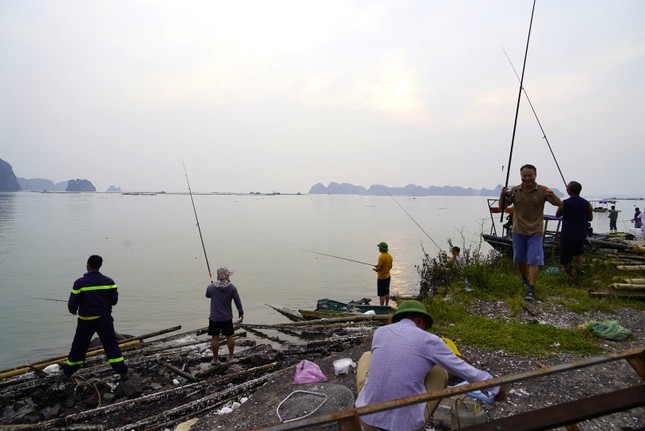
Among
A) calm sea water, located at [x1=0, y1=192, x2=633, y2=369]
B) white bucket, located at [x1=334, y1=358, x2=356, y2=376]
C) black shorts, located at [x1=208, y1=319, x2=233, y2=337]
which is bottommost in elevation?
calm sea water, located at [x1=0, y1=192, x2=633, y2=369]

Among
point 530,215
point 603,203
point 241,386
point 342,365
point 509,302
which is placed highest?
point 530,215

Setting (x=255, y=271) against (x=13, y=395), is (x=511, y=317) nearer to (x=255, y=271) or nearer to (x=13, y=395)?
(x=13, y=395)

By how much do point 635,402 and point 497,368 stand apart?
264 centimetres

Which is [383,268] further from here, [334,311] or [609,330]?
[609,330]

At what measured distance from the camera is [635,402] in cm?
257

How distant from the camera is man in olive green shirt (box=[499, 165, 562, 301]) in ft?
23.2

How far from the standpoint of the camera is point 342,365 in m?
5.68

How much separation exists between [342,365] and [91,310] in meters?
4.39

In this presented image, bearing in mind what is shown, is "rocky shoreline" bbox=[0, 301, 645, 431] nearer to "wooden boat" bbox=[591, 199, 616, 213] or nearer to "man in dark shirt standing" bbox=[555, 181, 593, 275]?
→ "man in dark shirt standing" bbox=[555, 181, 593, 275]

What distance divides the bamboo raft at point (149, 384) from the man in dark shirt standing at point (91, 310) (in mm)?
611

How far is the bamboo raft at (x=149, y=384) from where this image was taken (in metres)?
5.90

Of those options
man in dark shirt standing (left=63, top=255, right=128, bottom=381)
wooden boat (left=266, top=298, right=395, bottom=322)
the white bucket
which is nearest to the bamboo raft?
man in dark shirt standing (left=63, top=255, right=128, bottom=381)

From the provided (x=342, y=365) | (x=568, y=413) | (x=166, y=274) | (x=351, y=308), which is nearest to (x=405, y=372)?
(x=568, y=413)

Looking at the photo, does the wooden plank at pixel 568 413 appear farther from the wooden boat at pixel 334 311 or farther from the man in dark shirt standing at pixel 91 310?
the wooden boat at pixel 334 311
